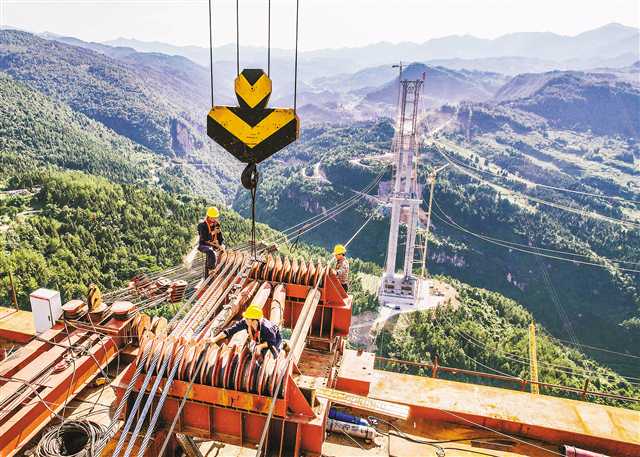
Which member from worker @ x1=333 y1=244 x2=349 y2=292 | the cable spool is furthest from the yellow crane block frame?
the cable spool

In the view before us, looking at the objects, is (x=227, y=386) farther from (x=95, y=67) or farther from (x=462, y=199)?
(x=95, y=67)

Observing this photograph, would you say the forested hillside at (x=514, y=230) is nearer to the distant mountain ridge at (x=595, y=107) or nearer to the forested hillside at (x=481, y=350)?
the forested hillside at (x=481, y=350)

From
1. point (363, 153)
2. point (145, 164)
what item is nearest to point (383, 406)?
point (363, 153)

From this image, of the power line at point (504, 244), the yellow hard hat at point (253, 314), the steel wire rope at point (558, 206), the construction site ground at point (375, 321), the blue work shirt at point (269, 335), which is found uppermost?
the yellow hard hat at point (253, 314)

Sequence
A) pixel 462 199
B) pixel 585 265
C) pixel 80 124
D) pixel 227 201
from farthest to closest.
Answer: pixel 227 201
pixel 80 124
pixel 462 199
pixel 585 265

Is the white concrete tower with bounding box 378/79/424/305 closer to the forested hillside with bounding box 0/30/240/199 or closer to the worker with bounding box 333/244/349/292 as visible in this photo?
the worker with bounding box 333/244/349/292

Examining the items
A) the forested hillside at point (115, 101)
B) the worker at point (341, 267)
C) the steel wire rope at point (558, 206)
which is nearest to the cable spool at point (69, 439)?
the worker at point (341, 267)
